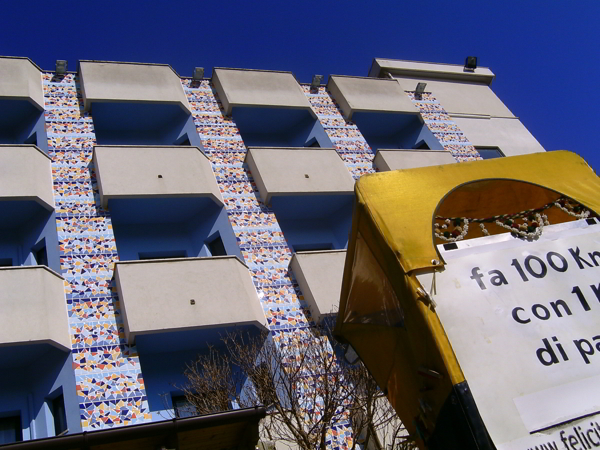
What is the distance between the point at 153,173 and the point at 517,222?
966cm

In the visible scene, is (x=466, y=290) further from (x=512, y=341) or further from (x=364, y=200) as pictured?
(x=364, y=200)

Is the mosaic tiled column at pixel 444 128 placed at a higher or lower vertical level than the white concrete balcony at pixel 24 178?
higher

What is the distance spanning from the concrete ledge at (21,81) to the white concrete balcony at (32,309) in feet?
19.1

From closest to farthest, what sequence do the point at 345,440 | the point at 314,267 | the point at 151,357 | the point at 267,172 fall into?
the point at 345,440 < the point at 151,357 < the point at 314,267 < the point at 267,172

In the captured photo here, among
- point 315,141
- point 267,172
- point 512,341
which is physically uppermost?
point 315,141

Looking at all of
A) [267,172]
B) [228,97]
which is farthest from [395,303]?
[228,97]

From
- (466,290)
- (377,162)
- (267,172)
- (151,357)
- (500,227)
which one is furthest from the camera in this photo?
(377,162)

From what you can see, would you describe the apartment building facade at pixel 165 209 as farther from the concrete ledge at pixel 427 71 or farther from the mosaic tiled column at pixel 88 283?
the concrete ledge at pixel 427 71

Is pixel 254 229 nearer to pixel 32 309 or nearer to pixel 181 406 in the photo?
pixel 181 406

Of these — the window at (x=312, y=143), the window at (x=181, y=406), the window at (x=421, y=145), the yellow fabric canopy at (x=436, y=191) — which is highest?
the window at (x=312, y=143)

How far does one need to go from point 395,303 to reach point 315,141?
12.3 m

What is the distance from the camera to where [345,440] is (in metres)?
9.52

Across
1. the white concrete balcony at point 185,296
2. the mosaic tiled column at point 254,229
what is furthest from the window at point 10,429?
the mosaic tiled column at point 254,229

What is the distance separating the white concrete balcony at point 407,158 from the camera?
600 inches
